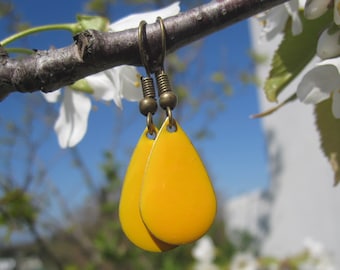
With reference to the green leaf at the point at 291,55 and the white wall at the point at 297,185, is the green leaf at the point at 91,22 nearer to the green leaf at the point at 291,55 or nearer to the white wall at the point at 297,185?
the green leaf at the point at 291,55

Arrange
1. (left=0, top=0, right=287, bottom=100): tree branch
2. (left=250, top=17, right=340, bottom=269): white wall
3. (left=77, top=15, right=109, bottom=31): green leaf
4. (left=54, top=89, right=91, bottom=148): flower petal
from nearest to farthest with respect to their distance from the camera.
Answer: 1. (left=0, top=0, right=287, bottom=100): tree branch
2. (left=77, top=15, right=109, bottom=31): green leaf
3. (left=54, top=89, right=91, bottom=148): flower petal
4. (left=250, top=17, right=340, bottom=269): white wall

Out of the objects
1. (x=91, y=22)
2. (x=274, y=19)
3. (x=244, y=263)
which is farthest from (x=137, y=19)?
(x=244, y=263)

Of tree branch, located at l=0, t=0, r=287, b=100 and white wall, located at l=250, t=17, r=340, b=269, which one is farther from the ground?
tree branch, located at l=0, t=0, r=287, b=100

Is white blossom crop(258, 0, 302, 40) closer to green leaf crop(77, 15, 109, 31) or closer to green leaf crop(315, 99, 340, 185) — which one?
green leaf crop(315, 99, 340, 185)

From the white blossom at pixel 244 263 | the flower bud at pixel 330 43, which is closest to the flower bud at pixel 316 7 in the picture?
the flower bud at pixel 330 43

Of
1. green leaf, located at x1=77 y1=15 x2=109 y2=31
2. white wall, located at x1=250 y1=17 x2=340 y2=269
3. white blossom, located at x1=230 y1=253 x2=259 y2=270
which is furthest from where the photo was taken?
white wall, located at x1=250 y1=17 x2=340 y2=269

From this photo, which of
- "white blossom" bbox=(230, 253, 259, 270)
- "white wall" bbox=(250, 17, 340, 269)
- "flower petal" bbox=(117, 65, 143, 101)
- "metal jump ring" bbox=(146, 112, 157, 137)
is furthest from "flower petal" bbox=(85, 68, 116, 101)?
"white wall" bbox=(250, 17, 340, 269)
